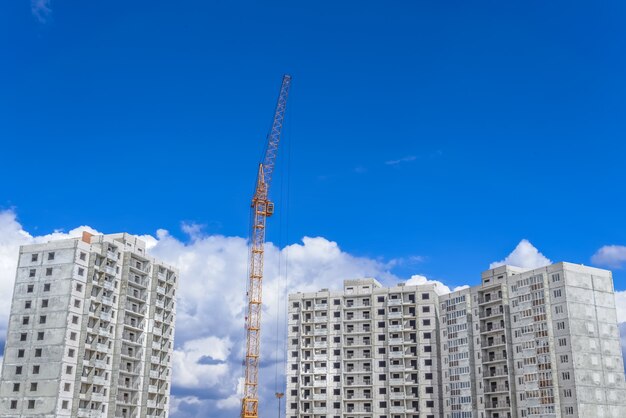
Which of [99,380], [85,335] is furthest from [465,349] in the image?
[85,335]

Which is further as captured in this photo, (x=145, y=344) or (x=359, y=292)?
(x=359, y=292)

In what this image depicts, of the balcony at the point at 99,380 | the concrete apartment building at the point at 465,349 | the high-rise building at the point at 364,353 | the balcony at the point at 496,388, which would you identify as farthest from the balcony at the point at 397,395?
the balcony at the point at 99,380

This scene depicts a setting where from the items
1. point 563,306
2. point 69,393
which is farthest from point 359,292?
point 69,393

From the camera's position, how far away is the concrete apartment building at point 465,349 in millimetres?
152625

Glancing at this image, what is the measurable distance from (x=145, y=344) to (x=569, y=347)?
90.8 metres

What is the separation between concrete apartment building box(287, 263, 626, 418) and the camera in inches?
6009

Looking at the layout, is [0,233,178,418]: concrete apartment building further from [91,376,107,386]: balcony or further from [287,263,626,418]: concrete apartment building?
[287,263,626,418]: concrete apartment building

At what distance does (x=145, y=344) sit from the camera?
541 feet

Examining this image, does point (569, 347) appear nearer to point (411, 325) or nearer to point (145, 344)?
point (411, 325)

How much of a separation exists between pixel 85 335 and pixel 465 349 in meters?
84.4

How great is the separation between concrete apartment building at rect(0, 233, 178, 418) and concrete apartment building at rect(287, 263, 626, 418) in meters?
43.2

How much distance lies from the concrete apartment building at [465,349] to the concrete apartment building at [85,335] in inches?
1700

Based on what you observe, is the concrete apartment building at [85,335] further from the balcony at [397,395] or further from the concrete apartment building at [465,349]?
the balcony at [397,395]

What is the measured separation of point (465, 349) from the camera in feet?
561
